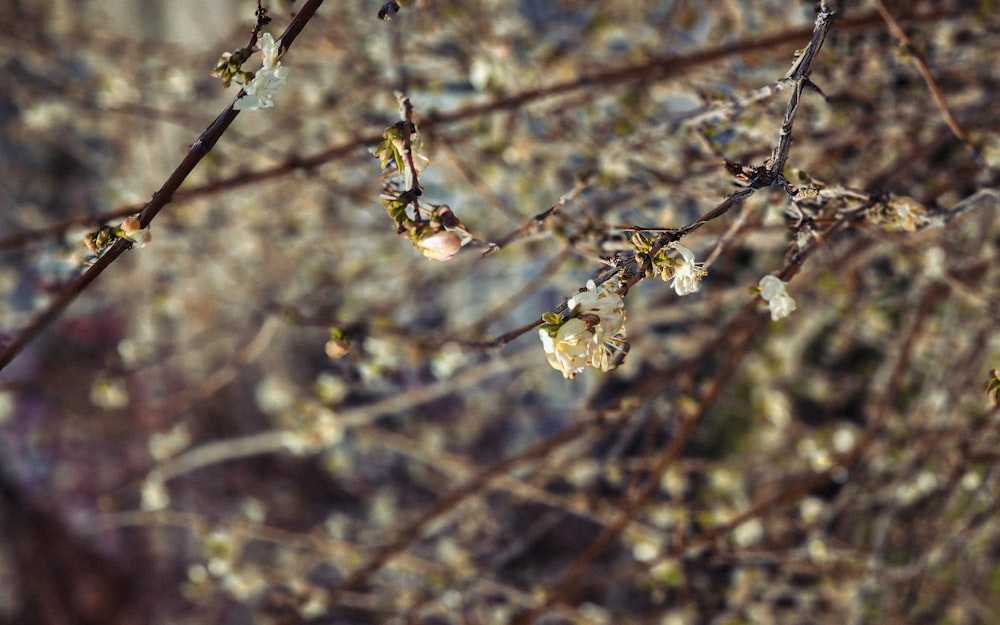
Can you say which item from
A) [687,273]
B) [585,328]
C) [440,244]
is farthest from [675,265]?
[440,244]

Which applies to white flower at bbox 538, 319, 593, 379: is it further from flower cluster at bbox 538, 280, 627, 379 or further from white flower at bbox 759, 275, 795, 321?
white flower at bbox 759, 275, 795, 321

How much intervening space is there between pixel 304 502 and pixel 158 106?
6.08ft

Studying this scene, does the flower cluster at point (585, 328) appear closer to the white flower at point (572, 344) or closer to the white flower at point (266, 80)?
the white flower at point (572, 344)

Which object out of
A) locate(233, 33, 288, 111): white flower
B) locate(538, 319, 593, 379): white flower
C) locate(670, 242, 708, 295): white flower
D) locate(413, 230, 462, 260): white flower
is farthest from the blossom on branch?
locate(233, 33, 288, 111): white flower

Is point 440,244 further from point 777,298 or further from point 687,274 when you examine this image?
point 777,298

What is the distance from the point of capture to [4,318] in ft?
6.83

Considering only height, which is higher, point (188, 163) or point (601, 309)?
point (188, 163)

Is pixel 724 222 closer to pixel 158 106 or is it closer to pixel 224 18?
pixel 158 106

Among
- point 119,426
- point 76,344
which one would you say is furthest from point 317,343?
point 76,344

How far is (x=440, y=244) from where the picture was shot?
0.76 meters

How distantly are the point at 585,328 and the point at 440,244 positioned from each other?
183 millimetres

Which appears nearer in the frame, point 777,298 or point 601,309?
point 601,309

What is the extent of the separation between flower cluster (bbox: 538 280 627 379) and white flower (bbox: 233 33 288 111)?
1.25ft

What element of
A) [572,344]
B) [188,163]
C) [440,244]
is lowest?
[572,344]
